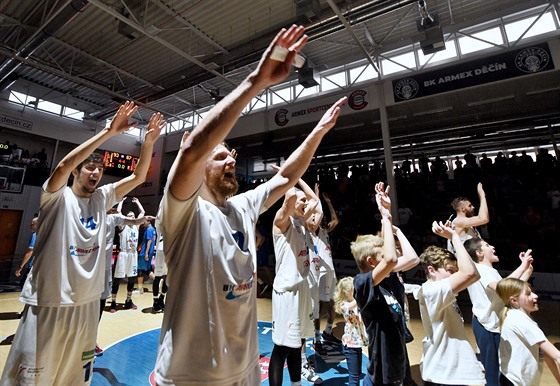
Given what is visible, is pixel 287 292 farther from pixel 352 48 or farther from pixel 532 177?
pixel 532 177

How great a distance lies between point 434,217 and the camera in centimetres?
947

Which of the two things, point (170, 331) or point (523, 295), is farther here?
point (523, 295)

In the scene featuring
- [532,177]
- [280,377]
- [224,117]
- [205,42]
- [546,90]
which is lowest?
[280,377]

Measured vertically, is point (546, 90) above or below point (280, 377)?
above

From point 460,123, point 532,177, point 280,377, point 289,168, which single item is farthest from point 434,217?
point 289,168

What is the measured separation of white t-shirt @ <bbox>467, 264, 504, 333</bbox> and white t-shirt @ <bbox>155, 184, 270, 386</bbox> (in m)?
2.52

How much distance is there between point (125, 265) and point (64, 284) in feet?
15.5

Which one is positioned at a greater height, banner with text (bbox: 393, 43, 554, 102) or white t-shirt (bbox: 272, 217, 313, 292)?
banner with text (bbox: 393, 43, 554, 102)

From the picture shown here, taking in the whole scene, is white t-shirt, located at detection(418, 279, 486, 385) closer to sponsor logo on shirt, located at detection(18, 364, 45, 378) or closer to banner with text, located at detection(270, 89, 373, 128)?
sponsor logo on shirt, located at detection(18, 364, 45, 378)

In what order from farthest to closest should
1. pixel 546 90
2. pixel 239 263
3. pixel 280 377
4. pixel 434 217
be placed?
pixel 434 217 < pixel 546 90 < pixel 280 377 < pixel 239 263

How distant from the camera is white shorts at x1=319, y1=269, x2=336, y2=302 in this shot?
471 cm

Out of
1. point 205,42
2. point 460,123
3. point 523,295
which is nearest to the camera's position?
point 523,295

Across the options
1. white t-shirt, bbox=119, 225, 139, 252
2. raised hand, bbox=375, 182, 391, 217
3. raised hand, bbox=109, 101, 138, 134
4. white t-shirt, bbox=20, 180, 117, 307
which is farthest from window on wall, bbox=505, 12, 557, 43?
white t-shirt, bbox=119, 225, 139, 252

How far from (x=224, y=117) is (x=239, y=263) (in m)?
0.67
